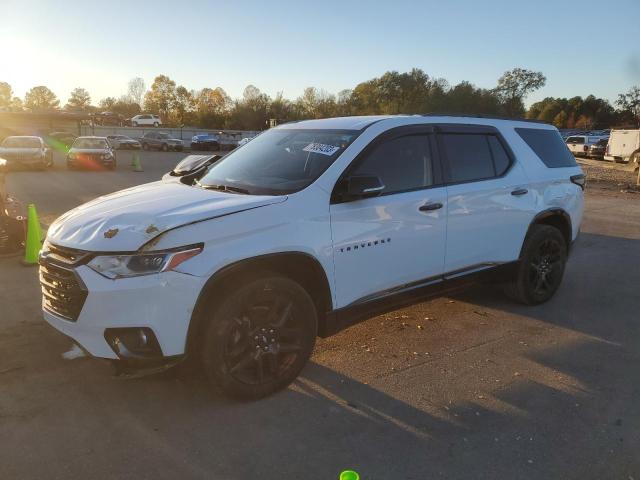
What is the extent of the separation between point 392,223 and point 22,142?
855 inches

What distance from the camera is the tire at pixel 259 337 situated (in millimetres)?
3037

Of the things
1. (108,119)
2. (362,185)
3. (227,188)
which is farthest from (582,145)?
(108,119)

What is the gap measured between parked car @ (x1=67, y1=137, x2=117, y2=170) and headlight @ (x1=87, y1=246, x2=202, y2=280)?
67.8ft

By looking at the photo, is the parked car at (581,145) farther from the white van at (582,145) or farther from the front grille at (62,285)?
the front grille at (62,285)

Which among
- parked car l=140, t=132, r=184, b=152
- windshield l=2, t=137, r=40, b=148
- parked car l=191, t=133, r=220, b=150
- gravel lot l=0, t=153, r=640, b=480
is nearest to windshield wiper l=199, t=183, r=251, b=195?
gravel lot l=0, t=153, r=640, b=480

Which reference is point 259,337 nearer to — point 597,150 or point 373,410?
point 373,410

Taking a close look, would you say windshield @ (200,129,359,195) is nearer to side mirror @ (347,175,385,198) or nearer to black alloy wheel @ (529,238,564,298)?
side mirror @ (347,175,385,198)

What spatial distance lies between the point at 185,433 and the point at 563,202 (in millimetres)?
4402

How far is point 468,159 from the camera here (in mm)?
4449

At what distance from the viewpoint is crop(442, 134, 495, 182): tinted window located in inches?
169

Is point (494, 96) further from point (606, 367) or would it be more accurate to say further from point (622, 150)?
point (606, 367)

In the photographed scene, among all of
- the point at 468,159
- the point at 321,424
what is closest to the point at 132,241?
the point at 321,424

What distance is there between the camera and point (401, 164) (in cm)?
396

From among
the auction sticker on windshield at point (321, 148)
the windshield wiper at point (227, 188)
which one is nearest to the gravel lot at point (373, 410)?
the windshield wiper at point (227, 188)
